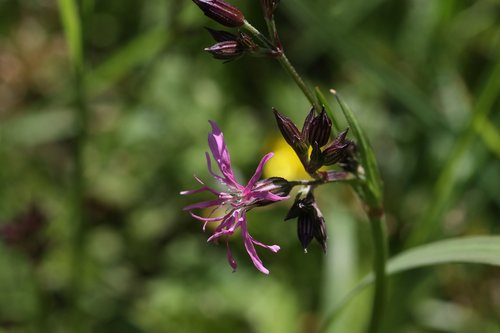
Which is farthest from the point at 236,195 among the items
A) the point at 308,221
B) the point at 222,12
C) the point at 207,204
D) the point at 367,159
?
the point at 222,12

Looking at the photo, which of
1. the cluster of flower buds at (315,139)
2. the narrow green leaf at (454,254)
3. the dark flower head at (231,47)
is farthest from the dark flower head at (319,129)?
the narrow green leaf at (454,254)

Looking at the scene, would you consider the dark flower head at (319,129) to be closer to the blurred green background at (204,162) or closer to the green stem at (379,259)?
the green stem at (379,259)

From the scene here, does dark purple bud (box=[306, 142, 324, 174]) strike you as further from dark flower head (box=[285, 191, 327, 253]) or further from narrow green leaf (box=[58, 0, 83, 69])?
narrow green leaf (box=[58, 0, 83, 69])

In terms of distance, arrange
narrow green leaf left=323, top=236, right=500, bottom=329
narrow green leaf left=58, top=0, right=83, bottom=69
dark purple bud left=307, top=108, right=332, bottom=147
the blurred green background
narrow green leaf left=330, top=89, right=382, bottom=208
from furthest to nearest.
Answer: the blurred green background < narrow green leaf left=58, top=0, right=83, bottom=69 < narrow green leaf left=323, top=236, right=500, bottom=329 < narrow green leaf left=330, top=89, right=382, bottom=208 < dark purple bud left=307, top=108, right=332, bottom=147

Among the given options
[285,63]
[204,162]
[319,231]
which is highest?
[285,63]

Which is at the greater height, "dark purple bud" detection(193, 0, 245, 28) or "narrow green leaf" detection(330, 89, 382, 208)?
"dark purple bud" detection(193, 0, 245, 28)

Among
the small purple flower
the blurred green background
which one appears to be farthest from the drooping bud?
the blurred green background

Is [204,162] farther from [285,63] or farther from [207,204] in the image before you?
[285,63]
